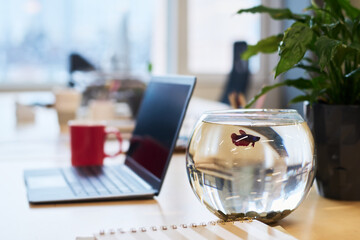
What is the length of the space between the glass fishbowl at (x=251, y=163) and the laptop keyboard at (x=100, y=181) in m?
0.25

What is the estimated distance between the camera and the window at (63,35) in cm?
412

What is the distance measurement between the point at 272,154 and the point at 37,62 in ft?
12.5

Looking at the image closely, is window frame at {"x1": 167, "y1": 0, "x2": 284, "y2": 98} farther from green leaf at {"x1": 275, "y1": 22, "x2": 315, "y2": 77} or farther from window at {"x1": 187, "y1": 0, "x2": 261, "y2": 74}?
green leaf at {"x1": 275, "y1": 22, "x2": 315, "y2": 77}

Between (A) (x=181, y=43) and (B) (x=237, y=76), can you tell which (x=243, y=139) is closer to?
(B) (x=237, y=76)

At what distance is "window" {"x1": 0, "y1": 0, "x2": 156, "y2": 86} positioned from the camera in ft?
13.5

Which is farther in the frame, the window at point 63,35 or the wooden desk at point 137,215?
the window at point 63,35

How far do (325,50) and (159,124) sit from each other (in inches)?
16.9

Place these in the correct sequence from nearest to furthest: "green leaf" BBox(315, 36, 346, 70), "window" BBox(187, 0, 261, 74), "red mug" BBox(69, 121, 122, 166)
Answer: "green leaf" BBox(315, 36, 346, 70) → "red mug" BBox(69, 121, 122, 166) → "window" BBox(187, 0, 261, 74)

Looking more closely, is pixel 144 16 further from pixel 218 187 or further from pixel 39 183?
pixel 218 187

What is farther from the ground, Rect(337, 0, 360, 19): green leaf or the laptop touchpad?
Rect(337, 0, 360, 19): green leaf

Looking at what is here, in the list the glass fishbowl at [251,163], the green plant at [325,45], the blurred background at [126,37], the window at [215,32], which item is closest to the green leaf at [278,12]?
the green plant at [325,45]

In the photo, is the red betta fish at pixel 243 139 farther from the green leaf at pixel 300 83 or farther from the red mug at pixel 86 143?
the red mug at pixel 86 143

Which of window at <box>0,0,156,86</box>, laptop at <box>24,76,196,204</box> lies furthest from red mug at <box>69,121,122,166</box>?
window at <box>0,0,156,86</box>

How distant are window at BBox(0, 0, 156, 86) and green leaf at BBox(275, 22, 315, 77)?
3.29m
